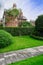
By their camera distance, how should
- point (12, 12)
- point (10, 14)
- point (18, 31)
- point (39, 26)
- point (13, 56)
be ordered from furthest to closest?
point (12, 12)
point (10, 14)
point (18, 31)
point (39, 26)
point (13, 56)

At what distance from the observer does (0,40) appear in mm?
9539

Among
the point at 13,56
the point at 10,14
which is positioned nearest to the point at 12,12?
the point at 10,14

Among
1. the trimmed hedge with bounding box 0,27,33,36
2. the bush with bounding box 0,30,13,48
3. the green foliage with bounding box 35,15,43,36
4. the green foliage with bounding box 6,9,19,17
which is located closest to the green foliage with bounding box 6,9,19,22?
the green foliage with bounding box 6,9,19,17

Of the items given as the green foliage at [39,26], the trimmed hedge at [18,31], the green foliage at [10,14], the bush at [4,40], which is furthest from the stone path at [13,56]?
the green foliage at [10,14]

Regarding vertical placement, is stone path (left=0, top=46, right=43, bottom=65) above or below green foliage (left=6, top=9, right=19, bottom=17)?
below

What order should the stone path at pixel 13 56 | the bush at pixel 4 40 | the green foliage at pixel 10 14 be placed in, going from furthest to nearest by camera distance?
the green foliage at pixel 10 14 → the bush at pixel 4 40 → the stone path at pixel 13 56

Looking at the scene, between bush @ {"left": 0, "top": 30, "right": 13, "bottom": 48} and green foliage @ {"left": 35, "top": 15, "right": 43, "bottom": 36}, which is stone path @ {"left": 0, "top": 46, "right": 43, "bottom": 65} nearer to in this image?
bush @ {"left": 0, "top": 30, "right": 13, "bottom": 48}

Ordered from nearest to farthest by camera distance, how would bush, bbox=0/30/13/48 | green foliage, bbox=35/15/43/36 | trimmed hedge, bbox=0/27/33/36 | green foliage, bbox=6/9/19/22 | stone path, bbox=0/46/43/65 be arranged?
stone path, bbox=0/46/43/65, bush, bbox=0/30/13/48, green foliage, bbox=35/15/43/36, trimmed hedge, bbox=0/27/33/36, green foliage, bbox=6/9/19/22

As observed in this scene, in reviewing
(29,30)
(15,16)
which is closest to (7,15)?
(15,16)

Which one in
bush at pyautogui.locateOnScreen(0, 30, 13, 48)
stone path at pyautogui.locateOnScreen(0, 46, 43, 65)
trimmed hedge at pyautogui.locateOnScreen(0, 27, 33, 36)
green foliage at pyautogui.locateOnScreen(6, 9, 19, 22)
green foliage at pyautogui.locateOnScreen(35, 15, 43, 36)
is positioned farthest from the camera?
green foliage at pyautogui.locateOnScreen(6, 9, 19, 22)

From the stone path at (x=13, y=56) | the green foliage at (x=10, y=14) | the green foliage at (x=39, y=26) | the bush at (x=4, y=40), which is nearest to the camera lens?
the stone path at (x=13, y=56)

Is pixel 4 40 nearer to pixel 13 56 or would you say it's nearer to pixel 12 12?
pixel 13 56

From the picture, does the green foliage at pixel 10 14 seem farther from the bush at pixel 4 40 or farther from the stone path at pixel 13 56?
the stone path at pixel 13 56

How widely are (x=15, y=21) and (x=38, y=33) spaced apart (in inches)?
611
